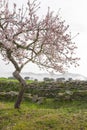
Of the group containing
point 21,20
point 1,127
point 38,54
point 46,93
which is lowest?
point 1,127

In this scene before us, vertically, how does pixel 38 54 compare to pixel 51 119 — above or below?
above

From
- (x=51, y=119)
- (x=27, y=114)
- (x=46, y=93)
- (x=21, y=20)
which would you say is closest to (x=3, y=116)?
(x=27, y=114)

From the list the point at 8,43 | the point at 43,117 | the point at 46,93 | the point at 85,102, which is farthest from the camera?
the point at 46,93

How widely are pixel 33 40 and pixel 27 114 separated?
19.1 feet

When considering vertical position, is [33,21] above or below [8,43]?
above

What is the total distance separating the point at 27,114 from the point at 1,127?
130 inches

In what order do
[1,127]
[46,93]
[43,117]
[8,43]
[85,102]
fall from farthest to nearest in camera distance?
[46,93]
[85,102]
[8,43]
[43,117]
[1,127]

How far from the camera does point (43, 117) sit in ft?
78.3

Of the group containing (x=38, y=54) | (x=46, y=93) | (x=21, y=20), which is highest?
(x=21, y=20)

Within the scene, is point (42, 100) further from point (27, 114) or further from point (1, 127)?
point (1, 127)

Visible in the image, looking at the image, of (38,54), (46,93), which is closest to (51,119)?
(38,54)

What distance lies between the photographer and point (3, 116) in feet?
80.7

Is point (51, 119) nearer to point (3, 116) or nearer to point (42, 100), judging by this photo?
point (3, 116)

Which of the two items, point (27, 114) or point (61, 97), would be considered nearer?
point (27, 114)
